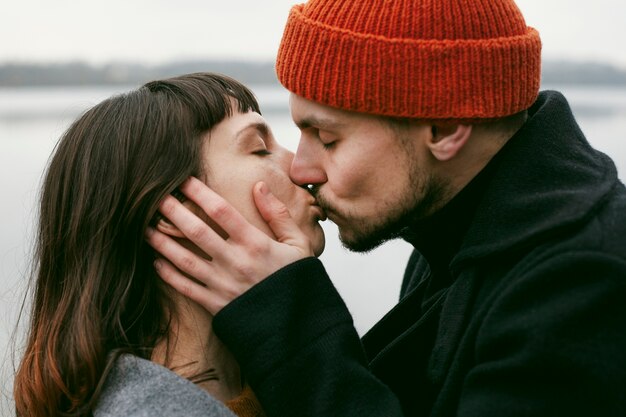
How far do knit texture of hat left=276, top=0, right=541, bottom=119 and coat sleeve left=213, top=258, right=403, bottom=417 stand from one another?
0.46m

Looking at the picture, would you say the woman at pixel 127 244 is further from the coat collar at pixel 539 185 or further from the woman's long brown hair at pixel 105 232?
the coat collar at pixel 539 185

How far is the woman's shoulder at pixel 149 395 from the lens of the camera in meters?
1.75

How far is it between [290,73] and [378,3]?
0.98 ft

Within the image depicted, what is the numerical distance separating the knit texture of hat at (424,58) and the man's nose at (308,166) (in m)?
0.19

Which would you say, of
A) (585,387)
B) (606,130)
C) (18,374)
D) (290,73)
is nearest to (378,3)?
(290,73)

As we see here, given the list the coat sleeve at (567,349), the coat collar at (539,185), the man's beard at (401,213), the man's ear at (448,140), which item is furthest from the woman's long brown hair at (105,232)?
the coat sleeve at (567,349)

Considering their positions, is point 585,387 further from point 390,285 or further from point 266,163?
point 390,285

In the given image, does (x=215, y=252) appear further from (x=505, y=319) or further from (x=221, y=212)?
(x=505, y=319)

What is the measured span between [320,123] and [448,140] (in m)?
0.33

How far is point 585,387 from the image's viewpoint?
145 cm

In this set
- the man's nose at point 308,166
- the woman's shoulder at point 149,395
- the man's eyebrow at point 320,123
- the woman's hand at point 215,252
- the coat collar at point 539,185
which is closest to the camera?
the coat collar at point 539,185

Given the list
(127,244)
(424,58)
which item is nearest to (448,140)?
(424,58)

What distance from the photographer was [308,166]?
2076 mm

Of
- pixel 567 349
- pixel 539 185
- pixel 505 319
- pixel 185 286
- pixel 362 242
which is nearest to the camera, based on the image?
pixel 567 349
